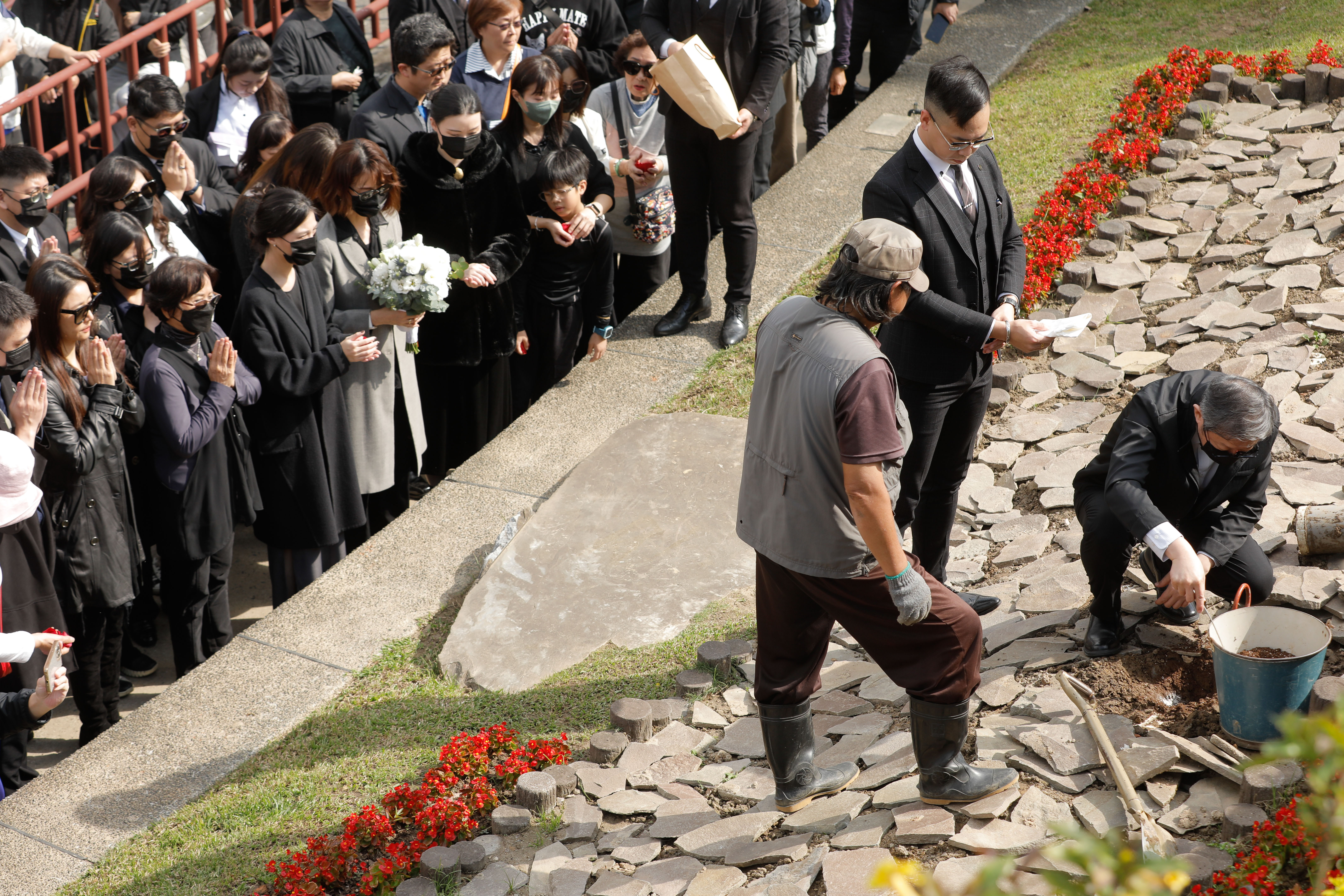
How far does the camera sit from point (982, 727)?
4.27 metres

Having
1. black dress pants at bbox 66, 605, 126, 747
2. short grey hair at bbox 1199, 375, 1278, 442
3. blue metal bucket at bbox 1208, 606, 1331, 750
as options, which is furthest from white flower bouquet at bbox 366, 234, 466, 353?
blue metal bucket at bbox 1208, 606, 1331, 750

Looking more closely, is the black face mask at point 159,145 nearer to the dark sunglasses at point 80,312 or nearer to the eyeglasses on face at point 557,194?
the dark sunglasses at point 80,312

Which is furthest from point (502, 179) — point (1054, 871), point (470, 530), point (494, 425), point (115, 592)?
point (1054, 871)

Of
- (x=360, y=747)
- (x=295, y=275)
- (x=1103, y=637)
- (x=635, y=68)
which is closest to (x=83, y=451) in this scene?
(x=295, y=275)

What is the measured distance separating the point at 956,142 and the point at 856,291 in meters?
1.14

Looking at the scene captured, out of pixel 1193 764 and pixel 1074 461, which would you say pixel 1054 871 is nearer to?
pixel 1193 764

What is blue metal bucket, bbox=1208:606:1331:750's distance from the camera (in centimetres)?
381

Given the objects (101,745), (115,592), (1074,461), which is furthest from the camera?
(1074,461)

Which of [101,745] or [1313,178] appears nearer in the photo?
[101,745]

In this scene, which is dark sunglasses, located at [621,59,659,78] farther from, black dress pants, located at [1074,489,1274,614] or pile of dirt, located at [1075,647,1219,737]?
pile of dirt, located at [1075,647,1219,737]

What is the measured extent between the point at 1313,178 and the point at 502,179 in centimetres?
542

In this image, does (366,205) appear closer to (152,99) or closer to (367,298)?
(367,298)

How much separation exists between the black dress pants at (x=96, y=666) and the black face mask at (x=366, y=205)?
2.07 m

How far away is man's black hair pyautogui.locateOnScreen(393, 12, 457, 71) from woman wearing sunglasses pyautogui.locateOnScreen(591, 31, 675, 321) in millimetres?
1051
